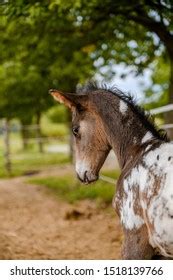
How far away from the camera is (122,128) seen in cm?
398

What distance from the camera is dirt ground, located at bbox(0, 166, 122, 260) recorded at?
639cm

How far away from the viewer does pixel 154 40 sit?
1076 centimetres

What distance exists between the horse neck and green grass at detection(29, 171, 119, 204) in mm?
6018

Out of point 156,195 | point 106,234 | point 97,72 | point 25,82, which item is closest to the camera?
point 156,195

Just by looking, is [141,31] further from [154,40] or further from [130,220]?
[130,220]

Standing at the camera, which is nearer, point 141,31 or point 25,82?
point 141,31

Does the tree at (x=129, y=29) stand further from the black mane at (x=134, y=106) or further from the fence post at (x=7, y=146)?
the fence post at (x=7, y=146)

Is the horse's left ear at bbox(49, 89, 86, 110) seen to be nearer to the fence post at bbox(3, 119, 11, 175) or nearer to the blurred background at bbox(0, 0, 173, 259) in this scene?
the blurred background at bbox(0, 0, 173, 259)

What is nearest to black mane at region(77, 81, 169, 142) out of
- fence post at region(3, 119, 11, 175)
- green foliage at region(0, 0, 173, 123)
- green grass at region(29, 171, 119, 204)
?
green foliage at region(0, 0, 173, 123)

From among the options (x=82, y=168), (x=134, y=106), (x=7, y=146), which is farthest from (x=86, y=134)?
(x=7, y=146)

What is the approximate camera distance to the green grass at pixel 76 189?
10.4 m

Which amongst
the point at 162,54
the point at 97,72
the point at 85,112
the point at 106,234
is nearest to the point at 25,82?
the point at 97,72
